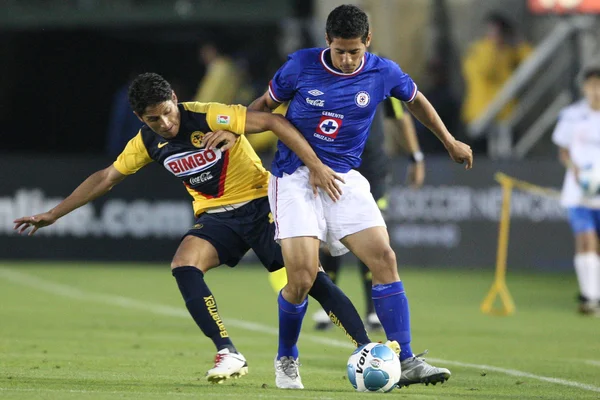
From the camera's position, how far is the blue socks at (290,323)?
7.83 m

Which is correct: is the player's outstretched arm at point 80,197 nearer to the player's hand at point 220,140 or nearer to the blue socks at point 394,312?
the player's hand at point 220,140

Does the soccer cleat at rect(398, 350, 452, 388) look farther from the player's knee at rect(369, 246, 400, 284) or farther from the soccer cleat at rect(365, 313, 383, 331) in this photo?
the soccer cleat at rect(365, 313, 383, 331)

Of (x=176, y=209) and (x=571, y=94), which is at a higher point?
(x=571, y=94)

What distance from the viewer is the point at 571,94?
1952 centimetres

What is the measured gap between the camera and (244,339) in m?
10.7

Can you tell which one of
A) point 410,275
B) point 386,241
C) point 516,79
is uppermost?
point 516,79

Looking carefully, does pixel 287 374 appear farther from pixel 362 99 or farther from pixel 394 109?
pixel 394 109

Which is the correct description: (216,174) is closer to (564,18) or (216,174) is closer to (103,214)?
(103,214)

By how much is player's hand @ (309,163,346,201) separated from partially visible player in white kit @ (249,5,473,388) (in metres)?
0.04

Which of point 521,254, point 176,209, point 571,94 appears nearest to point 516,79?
point 571,94

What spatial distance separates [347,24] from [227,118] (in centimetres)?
99

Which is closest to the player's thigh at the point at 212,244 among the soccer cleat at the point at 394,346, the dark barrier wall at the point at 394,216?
the soccer cleat at the point at 394,346

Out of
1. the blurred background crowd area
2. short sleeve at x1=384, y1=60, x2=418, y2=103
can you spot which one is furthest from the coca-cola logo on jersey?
the blurred background crowd area

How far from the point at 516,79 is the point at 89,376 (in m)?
12.3
